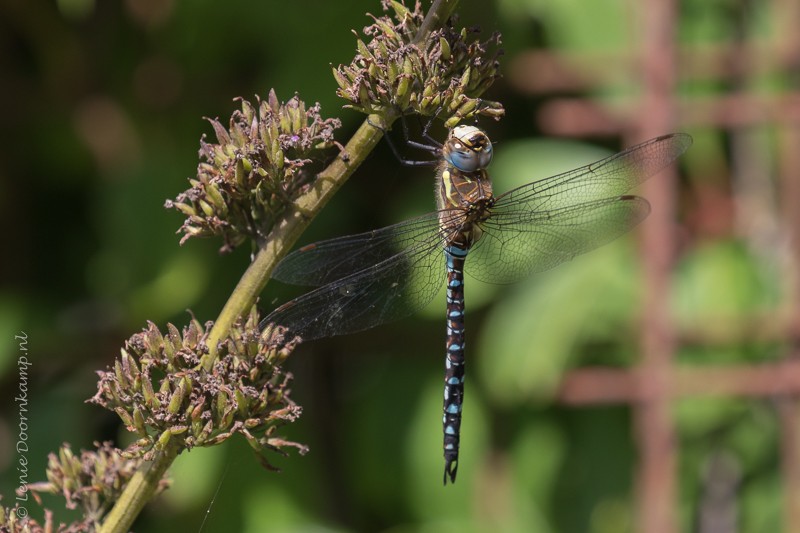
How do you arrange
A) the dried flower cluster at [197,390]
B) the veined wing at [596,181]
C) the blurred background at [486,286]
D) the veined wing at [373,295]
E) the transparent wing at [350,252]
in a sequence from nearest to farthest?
1. the dried flower cluster at [197,390]
2. the veined wing at [373,295]
3. the transparent wing at [350,252]
4. the veined wing at [596,181]
5. the blurred background at [486,286]

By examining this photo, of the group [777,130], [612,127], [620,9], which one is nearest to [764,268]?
[777,130]

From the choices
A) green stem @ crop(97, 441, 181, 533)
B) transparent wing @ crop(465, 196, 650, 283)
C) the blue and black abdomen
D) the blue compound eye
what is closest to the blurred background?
transparent wing @ crop(465, 196, 650, 283)

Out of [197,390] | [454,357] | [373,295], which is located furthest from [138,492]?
[454,357]

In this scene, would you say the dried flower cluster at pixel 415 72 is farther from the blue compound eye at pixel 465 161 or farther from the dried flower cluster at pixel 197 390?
the blue compound eye at pixel 465 161

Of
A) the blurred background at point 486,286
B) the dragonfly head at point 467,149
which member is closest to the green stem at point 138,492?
the dragonfly head at point 467,149

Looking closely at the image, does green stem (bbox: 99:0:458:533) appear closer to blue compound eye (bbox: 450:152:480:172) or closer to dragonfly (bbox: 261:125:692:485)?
dragonfly (bbox: 261:125:692:485)

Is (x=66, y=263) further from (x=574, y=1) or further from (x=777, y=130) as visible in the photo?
(x=777, y=130)
